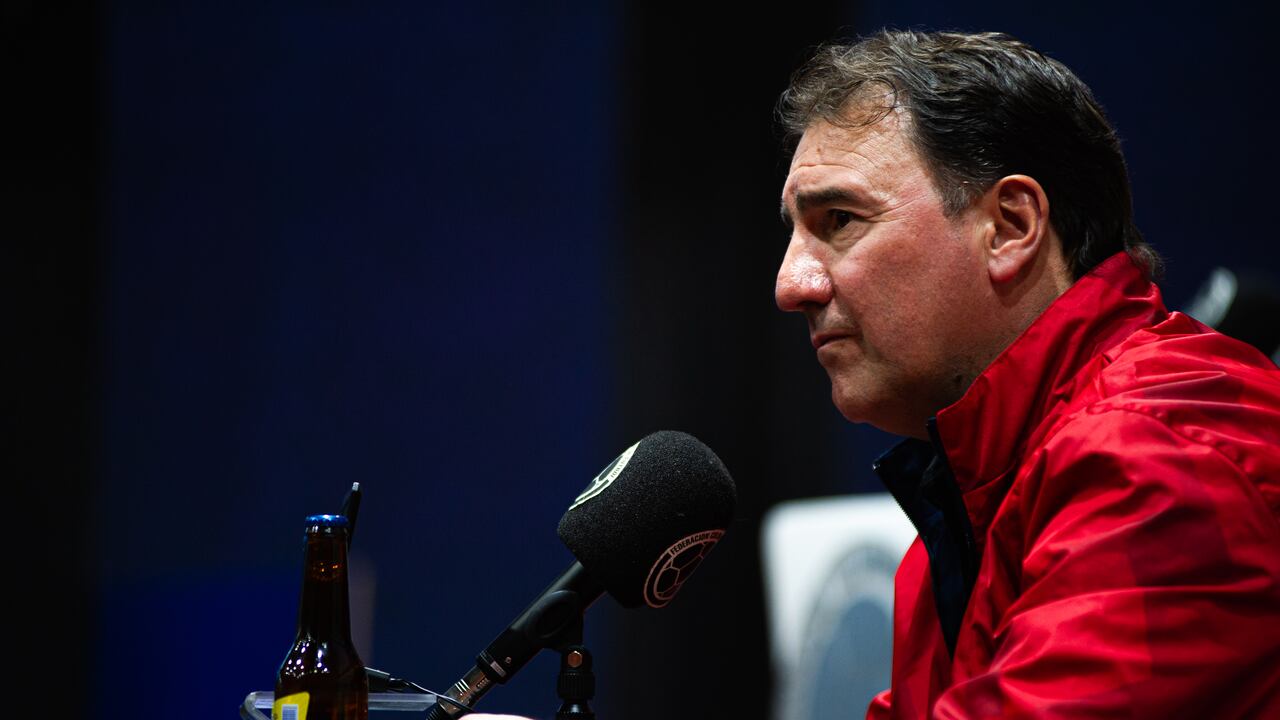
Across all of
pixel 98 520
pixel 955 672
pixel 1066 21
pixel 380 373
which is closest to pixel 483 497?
pixel 380 373

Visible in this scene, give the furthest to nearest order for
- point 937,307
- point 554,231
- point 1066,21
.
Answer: point 554,231 → point 1066,21 → point 937,307

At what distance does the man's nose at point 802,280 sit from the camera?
1425 mm

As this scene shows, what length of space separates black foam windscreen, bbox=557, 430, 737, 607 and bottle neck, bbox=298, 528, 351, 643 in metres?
0.24

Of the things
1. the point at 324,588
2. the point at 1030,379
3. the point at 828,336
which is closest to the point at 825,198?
the point at 828,336

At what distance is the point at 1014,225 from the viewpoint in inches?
55.5

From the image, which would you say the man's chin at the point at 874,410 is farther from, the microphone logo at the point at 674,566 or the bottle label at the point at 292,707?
the bottle label at the point at 292,707

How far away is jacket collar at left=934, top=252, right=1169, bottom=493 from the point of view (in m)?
1.26

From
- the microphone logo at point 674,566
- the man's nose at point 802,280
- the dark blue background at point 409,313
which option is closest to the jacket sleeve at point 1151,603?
the microphone logo at point 674,566

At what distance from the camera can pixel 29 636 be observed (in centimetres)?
A: 300

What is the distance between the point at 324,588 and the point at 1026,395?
2.34 feet

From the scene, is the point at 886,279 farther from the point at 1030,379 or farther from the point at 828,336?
the point at 1030,379

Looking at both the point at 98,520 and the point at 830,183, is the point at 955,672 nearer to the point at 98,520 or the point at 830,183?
the point at 830,183

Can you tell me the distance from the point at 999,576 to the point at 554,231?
2316 mm

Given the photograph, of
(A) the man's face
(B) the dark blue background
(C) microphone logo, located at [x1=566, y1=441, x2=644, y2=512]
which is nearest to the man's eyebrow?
(A) the man's face
